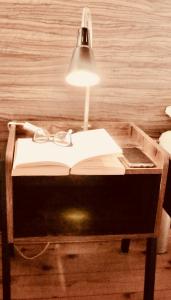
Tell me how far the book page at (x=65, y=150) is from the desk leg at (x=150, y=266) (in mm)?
399

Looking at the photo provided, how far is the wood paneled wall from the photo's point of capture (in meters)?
1.72

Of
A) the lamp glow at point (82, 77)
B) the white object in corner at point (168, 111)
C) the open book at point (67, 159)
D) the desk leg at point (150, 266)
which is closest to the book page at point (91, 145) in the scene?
the open book at point (67, 159)

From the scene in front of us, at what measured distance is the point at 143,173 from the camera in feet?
4.30

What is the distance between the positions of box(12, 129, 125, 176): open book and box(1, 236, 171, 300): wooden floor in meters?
0.45

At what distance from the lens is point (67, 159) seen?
126cm

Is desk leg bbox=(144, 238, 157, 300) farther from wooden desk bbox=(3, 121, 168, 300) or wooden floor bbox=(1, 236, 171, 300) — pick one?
wooden floor bbox=(1, 236, 171, 300)

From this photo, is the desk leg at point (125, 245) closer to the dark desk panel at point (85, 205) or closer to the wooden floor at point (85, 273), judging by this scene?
the wooden floor at point (85, 273)

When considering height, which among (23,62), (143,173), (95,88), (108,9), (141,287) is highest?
(108,9)

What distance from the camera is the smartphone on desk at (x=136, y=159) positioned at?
1.33 m

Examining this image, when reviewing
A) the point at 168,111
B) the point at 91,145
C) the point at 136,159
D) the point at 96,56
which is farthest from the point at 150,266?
the point at 96,56

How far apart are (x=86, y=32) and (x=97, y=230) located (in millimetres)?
755

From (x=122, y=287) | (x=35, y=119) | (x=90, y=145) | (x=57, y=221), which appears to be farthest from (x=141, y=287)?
(x=35, y=119)

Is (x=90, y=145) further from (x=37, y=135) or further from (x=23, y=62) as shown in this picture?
(x=23, y=62)

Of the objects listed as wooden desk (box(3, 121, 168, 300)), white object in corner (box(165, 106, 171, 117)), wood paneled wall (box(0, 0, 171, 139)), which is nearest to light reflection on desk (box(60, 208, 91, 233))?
wooden desk (box(3, 121, 168, 300))
